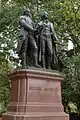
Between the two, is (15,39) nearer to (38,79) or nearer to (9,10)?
(9,10)

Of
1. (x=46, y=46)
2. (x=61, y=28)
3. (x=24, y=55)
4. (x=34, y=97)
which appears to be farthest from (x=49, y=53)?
(x=61, y=28)

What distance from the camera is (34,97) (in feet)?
31.8

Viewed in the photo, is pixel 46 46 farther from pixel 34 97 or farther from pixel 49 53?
pixel 34 97

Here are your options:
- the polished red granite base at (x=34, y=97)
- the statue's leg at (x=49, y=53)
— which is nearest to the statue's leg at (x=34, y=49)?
the polished red granite base at (x=34, y=97)

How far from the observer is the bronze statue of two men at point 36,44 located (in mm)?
10445

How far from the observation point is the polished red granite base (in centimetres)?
933

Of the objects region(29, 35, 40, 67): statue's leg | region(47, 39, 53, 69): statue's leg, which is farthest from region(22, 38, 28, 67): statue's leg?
region(47, 39, 53, 69): statue's leg

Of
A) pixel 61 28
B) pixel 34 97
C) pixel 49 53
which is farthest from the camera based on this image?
pixel 61 28

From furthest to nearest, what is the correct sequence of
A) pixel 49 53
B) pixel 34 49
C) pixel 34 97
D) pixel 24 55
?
pixel 49 53, pixel 34 49, pixel 24 55, pixel 34 97

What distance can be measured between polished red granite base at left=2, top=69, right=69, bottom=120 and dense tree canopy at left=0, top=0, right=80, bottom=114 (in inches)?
225

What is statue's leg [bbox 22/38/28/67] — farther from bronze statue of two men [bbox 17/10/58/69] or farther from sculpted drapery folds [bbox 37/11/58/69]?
sculpted drapery folds [bbox 37/11/58/69]

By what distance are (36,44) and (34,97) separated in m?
2.30

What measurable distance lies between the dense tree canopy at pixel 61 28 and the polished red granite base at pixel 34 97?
5712 mm

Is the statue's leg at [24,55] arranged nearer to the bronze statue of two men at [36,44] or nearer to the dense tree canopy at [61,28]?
the bronze statue of two men at [36,44]
